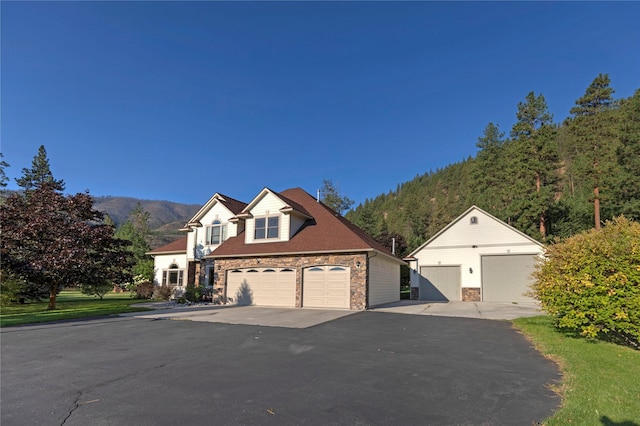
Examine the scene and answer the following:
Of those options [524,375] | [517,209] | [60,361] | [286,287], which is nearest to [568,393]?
[524,375]

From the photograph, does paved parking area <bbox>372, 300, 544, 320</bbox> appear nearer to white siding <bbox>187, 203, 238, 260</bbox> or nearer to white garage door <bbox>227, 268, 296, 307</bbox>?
white garage door <bbox>227, 268, 296, 307</bbox>

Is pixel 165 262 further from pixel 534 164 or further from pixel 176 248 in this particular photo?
pixel 534 164

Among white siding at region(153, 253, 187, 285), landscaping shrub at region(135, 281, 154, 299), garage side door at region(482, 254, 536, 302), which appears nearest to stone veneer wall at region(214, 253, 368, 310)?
white siding at region(153, 253, 187, 285)

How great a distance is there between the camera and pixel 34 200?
20.1 m

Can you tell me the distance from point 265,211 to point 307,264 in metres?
4.80

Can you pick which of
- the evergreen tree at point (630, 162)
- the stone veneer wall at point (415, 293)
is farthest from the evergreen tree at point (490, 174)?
the stone veneer wall at point (415, 293)

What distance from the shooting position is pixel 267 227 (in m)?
21.7

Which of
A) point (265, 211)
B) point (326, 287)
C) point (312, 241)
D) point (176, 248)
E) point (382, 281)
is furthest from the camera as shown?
point (176, 248)

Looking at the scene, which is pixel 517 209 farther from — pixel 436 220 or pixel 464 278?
pixel 436 220

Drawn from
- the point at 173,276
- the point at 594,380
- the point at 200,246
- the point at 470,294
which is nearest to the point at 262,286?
the point at 200,246

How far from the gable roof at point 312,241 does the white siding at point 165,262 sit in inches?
240

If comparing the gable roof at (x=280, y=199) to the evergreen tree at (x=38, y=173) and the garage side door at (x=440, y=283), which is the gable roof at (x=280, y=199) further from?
the evergreen tree at (x=38, y=173)

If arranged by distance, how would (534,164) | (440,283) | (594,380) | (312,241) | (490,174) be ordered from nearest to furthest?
1. (594,380)
2. (312,241)
3. (440,283)
4. (534,164)
5. (490,174)

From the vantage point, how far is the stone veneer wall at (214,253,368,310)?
17625 mm
